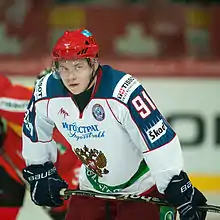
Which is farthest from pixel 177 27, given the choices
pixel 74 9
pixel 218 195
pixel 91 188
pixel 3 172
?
pixel 91 188

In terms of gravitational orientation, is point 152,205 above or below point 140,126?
below

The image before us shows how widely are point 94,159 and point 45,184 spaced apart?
0.19m

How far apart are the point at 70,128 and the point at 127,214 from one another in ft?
1.07

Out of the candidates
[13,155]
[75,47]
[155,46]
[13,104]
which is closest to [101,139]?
[75,47]

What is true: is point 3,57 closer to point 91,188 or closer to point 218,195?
point 218,195

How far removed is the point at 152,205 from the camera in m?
2.80

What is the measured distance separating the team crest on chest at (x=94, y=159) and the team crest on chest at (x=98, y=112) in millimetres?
126

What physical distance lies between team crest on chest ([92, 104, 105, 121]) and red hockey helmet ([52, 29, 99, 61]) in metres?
0.16

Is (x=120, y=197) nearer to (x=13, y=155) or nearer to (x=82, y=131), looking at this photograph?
(x=82, y=131)

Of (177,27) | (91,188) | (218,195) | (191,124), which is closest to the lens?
(91,188)

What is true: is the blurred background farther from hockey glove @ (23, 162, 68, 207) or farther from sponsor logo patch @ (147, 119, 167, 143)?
sponsor logo patch @ (147, 119, 167, 143)

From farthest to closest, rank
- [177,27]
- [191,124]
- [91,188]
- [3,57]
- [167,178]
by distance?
[177,27] → [3,57] → [191,124] → [91,188] → [167,178]

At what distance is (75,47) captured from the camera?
267 centimetres

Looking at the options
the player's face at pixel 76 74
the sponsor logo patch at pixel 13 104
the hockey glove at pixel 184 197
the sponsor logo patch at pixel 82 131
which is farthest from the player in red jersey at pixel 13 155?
the hockey glove at pixel 184 197
